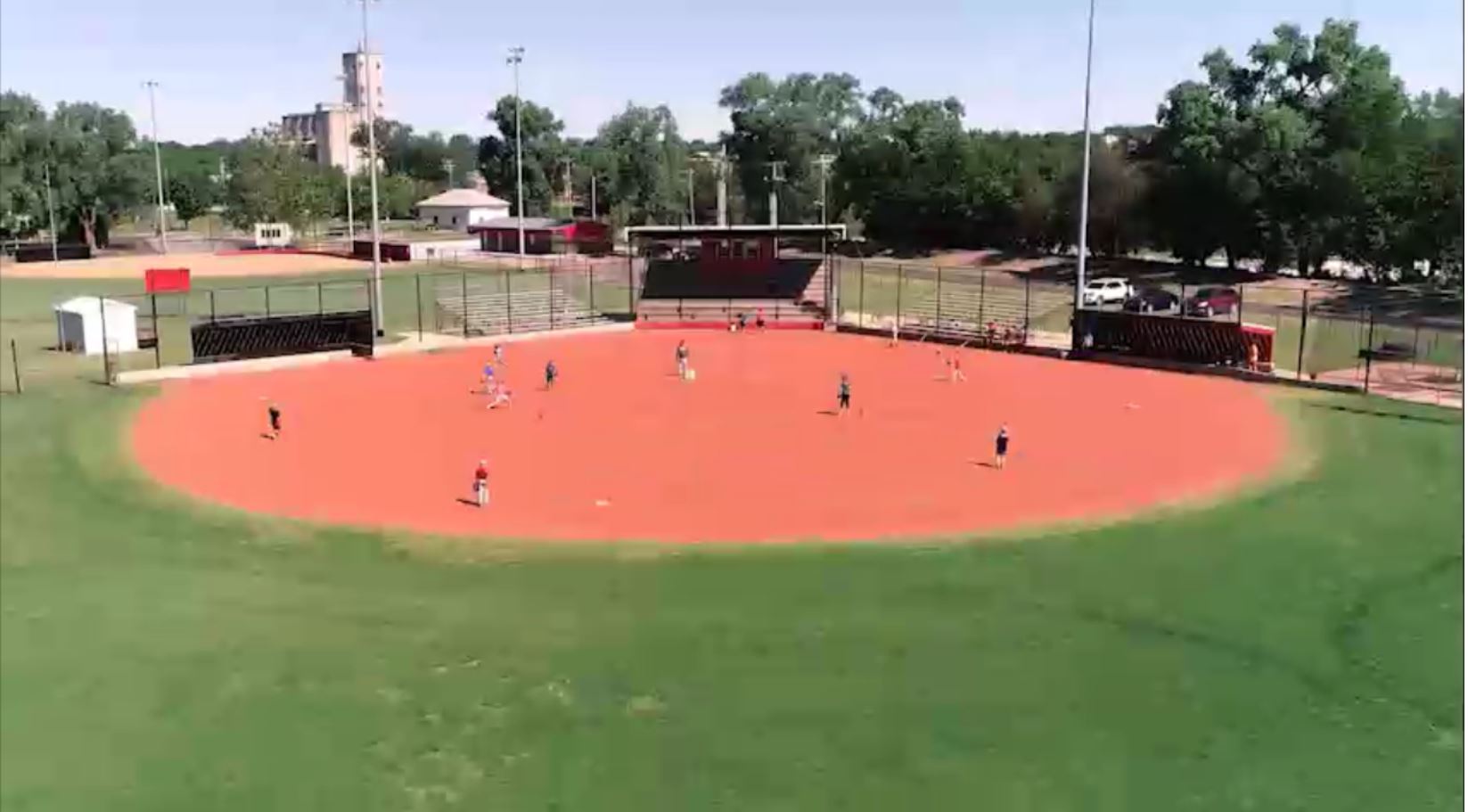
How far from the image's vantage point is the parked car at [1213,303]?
185 ft

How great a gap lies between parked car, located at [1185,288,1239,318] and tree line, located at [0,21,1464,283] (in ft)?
32.5

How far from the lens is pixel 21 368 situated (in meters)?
44.2

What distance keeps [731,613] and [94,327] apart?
3900 cm

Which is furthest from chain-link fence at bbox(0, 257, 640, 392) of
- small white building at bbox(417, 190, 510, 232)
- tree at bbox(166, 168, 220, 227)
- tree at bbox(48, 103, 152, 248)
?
tree at bbox(166, 168, 220, 227)

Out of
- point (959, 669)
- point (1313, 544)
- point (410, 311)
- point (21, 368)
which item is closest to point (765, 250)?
point (410, 311)

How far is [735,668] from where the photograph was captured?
654 inches

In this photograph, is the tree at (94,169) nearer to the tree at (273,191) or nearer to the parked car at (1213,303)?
the tree at (273,191)

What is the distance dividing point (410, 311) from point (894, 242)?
5452cm

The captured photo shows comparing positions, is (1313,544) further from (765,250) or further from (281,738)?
(765,250)

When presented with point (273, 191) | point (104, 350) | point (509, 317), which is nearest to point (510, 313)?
point (509, 317)

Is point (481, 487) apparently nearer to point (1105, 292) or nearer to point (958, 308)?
point (958, 308)

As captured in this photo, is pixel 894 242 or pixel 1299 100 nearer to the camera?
pixel 1299 100

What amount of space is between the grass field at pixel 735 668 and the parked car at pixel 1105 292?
1552 inches

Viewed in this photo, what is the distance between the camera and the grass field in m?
13.6
